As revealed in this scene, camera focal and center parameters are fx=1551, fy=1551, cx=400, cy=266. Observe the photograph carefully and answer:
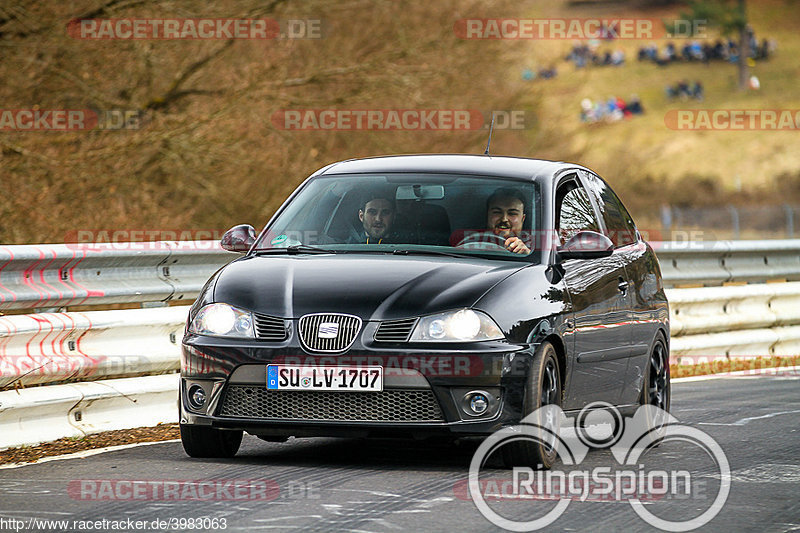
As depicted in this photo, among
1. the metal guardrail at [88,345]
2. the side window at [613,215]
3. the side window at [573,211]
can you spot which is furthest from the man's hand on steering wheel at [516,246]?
the metal guardrail at [88,345]

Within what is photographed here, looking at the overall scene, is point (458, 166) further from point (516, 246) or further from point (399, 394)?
point (399, 394)

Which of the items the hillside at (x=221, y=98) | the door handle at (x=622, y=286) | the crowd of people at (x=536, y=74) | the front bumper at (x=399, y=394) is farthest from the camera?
the crowd of people at (x=536, y=74)

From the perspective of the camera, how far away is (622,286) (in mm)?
9000

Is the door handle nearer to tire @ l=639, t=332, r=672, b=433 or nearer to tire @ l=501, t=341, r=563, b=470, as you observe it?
tire @ l=639, t=332, r=672, b=433

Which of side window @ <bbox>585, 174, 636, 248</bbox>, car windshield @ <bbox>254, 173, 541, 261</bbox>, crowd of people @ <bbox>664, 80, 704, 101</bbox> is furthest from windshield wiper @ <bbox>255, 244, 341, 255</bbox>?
crowd of people @ <bbox>664, 80, 704, 101</bbox>

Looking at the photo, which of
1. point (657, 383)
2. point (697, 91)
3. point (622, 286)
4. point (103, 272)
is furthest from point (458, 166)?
point (697, 91)

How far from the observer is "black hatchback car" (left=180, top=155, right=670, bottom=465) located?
23.8ft

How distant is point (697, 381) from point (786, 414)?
279 centimetres

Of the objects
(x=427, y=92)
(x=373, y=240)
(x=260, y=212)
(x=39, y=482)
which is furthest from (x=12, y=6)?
(x=39, y=482)

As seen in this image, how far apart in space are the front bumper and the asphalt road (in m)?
0.24

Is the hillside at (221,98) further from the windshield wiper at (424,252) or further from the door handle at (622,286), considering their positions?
the windshield wiper at (424,252)

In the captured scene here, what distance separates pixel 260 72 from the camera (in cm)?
1875

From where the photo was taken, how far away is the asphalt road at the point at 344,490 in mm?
6074

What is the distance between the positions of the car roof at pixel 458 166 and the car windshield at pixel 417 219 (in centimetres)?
7
